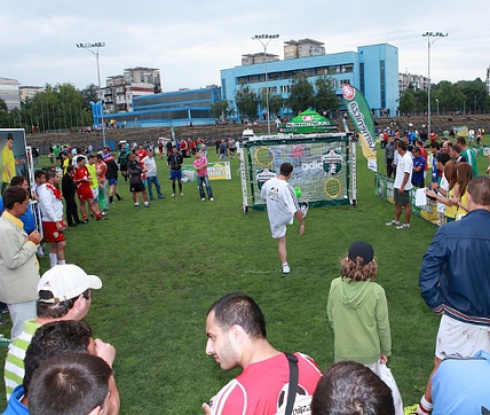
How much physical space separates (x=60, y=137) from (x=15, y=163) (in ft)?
190

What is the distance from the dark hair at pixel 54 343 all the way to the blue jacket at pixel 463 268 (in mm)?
2566

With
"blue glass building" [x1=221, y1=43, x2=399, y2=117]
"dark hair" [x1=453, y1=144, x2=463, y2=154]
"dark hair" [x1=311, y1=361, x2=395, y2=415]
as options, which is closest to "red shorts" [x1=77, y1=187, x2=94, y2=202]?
"dark hair" [x1=453, y1=144, x2=463, y2=154]

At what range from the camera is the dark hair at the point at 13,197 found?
4828mm

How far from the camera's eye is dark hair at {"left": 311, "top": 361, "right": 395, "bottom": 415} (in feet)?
5.13

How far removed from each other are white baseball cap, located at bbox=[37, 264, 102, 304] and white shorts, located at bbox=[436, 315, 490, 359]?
2829 millimetres

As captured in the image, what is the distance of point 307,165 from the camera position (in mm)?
13859

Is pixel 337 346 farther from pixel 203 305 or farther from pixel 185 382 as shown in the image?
pixel 203 305

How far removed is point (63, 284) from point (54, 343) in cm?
79

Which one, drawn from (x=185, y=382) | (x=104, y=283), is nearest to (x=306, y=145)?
(x=104, y=283)

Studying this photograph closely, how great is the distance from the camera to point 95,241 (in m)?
11.7

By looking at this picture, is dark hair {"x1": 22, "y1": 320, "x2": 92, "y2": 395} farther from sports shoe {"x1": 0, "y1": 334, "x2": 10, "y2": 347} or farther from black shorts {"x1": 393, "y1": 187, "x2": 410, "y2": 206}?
black shorts {"x1": 393, "y1": 187, "x2": 410, "y2": 206}

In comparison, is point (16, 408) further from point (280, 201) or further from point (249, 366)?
point (280, 201)

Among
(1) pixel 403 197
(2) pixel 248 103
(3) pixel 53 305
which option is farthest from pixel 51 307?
(2) pixel 248 103

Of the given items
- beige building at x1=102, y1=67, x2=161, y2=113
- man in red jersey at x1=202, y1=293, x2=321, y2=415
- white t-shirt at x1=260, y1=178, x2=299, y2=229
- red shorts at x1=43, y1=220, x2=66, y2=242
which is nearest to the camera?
man in red jersey at x1=202, y1=293, x2=321, y2=415
